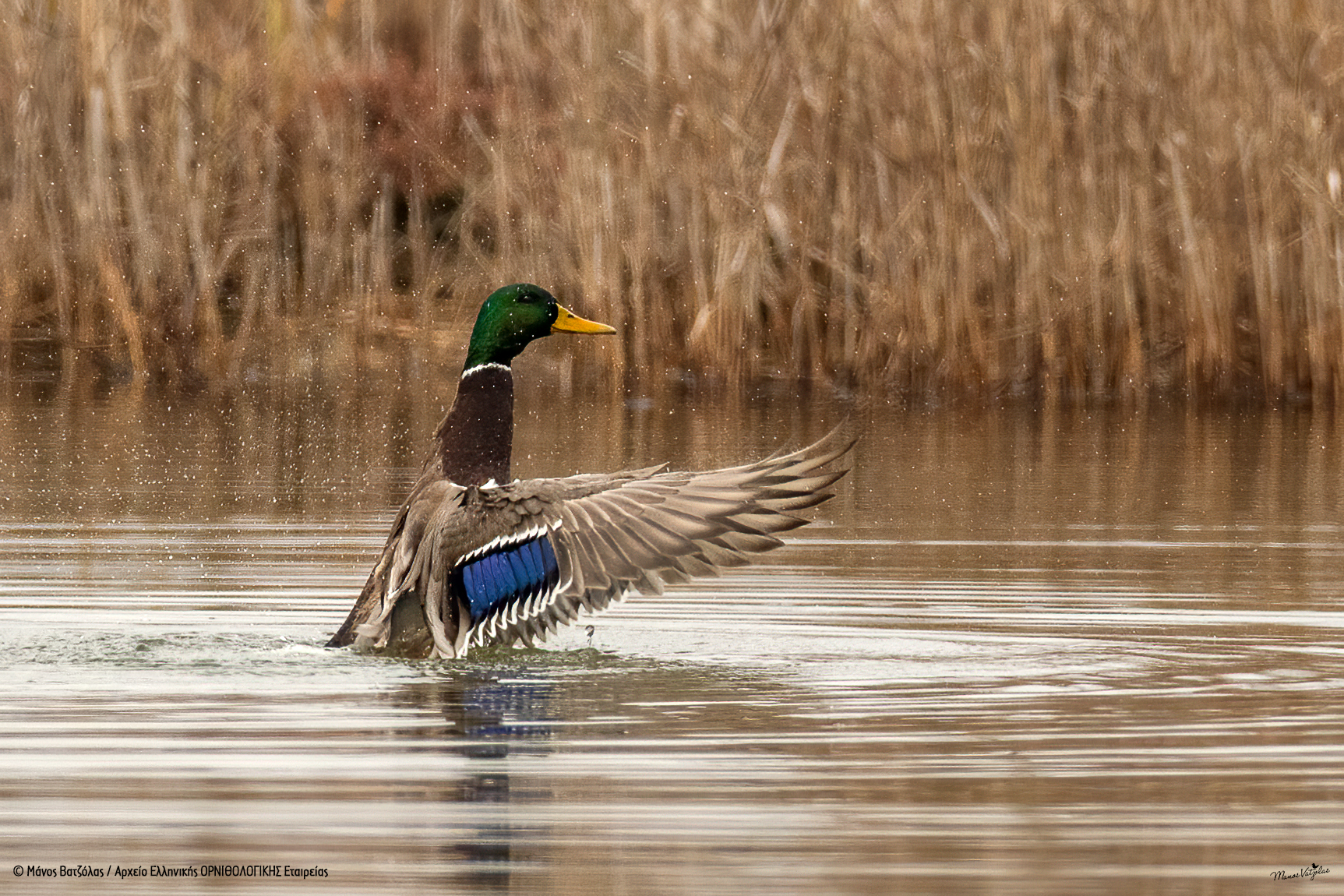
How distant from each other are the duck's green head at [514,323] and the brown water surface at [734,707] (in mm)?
981

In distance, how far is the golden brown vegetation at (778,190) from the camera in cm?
1745

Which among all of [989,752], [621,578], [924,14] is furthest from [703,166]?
[989,752]

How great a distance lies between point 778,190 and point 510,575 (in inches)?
459

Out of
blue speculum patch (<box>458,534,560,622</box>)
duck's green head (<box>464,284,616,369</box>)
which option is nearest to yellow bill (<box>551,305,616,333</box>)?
duck's green head (<box>464,284,616,369</box>)

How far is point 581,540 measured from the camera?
711cm

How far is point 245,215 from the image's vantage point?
66.3ft

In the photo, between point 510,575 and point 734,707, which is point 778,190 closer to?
point 510,575

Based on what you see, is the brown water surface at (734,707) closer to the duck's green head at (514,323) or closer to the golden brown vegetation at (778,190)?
the duck's green head at (514,323)

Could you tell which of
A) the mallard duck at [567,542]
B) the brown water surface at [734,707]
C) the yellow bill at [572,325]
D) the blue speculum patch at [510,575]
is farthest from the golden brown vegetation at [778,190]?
the blue speculum patch at [510,575]

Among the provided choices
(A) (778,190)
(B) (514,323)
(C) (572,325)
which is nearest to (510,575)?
(B) (514,323)

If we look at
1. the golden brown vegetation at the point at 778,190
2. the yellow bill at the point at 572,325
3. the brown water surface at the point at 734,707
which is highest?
the golden brown vegetation at the point at 778,190

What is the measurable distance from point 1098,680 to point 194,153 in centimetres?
1465

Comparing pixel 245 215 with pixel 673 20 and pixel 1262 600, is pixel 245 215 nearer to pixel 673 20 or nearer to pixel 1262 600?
pixel 673 20

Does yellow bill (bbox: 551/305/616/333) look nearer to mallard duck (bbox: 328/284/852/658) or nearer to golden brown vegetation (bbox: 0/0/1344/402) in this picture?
mallard duck (bbox: 328/284/852/658)
